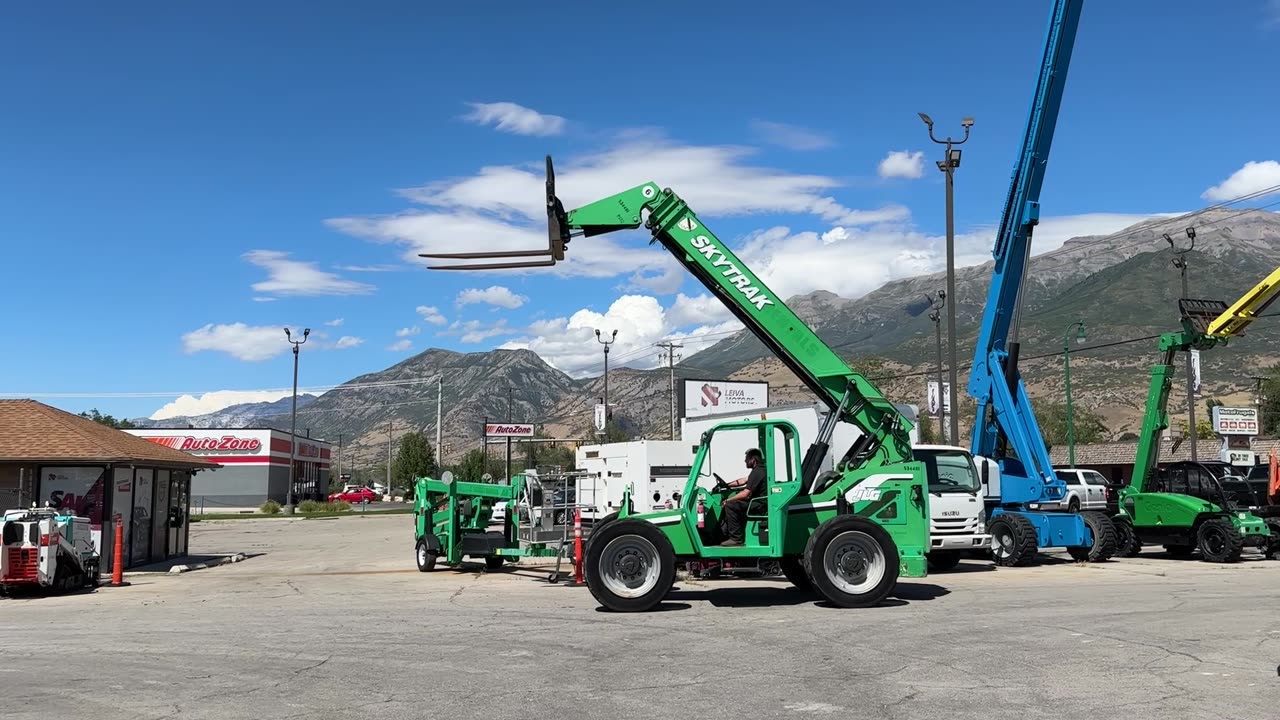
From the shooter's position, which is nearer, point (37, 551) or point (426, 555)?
point (37, 551)

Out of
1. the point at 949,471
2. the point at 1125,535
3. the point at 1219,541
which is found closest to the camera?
the point at 949,471

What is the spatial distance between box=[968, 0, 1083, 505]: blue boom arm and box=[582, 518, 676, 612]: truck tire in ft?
36.6

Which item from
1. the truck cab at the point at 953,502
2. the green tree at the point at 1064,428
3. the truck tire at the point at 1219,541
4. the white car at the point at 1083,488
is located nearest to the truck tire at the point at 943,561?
the truck cab at the point at 953,502

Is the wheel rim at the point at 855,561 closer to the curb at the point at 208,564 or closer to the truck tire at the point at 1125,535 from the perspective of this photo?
the truck tire at the point at 1125,535

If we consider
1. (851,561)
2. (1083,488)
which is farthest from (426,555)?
(1083,488)

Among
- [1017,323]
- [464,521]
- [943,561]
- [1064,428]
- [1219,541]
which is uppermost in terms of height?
[1064,428]

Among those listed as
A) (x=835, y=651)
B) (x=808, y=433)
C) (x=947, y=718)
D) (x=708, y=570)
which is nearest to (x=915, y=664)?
(x=835, y=651)

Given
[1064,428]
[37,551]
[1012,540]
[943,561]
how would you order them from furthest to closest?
[1064,428] → [1012,540] → [943,561] → [37,551]

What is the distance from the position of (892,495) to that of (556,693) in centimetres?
701

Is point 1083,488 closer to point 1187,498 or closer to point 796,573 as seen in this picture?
point 1187,498

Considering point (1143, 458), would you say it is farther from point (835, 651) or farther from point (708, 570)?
point (835, 651)

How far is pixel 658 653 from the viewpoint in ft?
33.9

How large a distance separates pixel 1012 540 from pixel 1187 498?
166 inches

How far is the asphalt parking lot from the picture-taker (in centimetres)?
805
